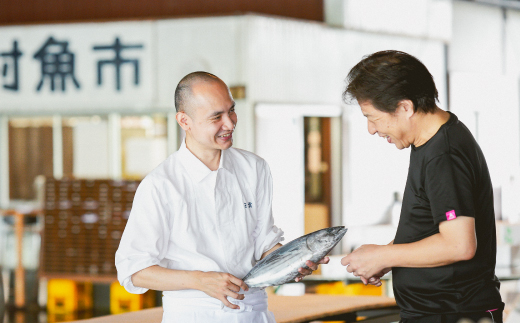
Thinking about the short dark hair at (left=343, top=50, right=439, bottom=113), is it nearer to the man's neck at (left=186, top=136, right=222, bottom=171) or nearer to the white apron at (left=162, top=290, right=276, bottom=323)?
the man's neck at (left=186, top=136, right=222, bottom=171)

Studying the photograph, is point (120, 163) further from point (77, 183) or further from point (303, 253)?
point (303, 253)

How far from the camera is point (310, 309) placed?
8.80 feet

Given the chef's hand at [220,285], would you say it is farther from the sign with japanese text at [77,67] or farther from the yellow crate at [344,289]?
the sign with japanese text at [77,67]

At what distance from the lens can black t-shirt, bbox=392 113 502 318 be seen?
142 centimetres

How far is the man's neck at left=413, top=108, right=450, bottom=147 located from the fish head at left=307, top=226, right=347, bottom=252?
34cm

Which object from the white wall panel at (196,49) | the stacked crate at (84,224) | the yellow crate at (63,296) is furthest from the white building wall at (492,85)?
the yellow crate at (63,296)

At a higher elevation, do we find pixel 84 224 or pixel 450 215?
pixel 450 215

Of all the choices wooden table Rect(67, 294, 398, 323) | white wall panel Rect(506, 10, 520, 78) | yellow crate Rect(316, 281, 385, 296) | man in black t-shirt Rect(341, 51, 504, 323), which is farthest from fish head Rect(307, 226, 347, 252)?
white wall panel Rect(506, 10, 520, 78)

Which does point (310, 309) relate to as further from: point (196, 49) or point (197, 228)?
point (196, 49)

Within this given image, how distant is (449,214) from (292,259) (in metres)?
0.46

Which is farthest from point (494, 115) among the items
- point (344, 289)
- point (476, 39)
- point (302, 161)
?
point (344, 289)

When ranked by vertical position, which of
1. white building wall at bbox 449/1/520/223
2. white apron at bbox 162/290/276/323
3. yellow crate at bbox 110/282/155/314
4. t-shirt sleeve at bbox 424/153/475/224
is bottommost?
yellow crate at bbox 110/282/155/314

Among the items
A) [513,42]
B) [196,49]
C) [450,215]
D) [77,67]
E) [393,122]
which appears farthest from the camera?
[513,42]

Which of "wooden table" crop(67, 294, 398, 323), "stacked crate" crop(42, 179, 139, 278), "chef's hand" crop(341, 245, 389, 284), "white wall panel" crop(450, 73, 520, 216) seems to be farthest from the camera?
"white wall panel" crop(450, 73, 520, 216)
